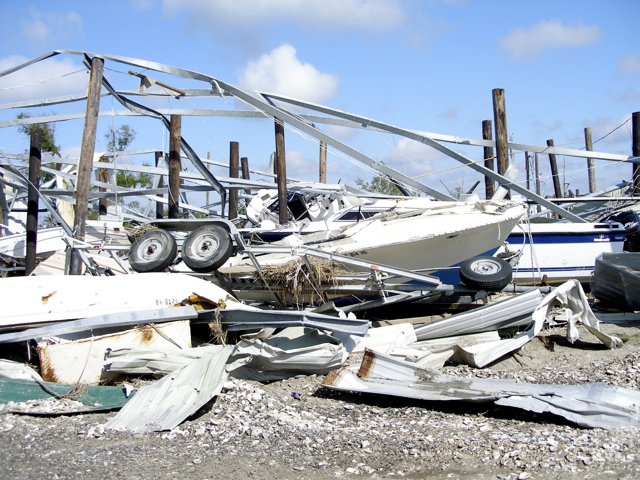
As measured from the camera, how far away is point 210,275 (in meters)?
9.93

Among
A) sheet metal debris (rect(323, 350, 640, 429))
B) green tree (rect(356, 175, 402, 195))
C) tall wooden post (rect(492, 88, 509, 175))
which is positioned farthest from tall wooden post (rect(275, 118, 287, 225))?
green tree (rect(356, 175, 402, 195))

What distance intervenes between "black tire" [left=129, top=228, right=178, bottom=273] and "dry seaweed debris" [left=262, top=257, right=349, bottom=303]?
144 cm

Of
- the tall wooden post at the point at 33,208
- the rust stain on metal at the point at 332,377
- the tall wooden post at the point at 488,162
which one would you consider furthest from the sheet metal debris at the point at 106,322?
the tall wooden post at the point at 488,162

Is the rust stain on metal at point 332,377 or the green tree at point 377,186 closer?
the rust stain on metal at point 332,377

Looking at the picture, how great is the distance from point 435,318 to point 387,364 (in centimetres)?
281

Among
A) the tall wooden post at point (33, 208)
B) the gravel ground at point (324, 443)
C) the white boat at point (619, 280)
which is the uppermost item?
the tall wooden post at point (33, 208)

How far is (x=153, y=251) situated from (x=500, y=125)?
814 centimetres

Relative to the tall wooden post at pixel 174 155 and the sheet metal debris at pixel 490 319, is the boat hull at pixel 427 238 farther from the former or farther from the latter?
the tall wooden post at pixel 174 155

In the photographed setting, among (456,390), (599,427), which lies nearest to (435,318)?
(456,390)

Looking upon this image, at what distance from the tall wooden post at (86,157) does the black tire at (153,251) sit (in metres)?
0.83

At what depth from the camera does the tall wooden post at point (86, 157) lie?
30.0 feet

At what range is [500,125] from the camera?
13266 mm

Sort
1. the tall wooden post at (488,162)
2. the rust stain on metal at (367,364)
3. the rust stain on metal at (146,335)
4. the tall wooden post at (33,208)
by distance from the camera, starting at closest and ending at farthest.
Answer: the rust stain on metal at (367,364) → the rust stain on metal at (146,335) → the tall wooden post at (33,208) → the tall wooden post at (488,162)

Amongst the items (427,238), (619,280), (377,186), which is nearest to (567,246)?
(619,280)
